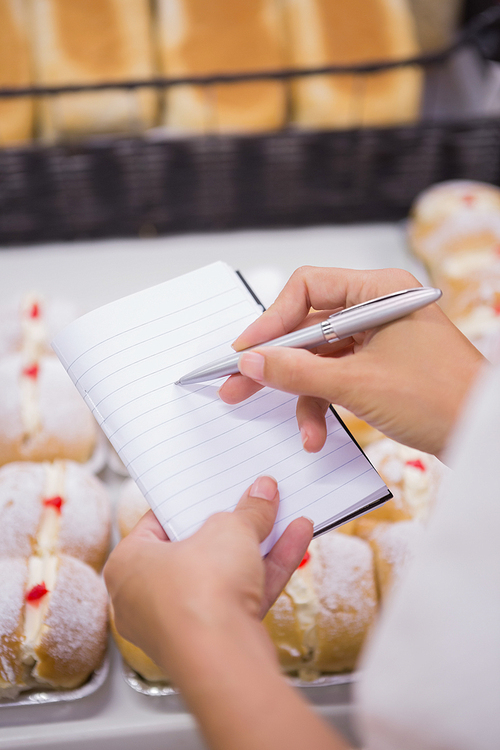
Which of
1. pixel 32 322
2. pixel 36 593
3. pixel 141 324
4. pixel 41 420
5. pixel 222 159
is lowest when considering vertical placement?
pixel 36 593

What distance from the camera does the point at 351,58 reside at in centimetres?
114

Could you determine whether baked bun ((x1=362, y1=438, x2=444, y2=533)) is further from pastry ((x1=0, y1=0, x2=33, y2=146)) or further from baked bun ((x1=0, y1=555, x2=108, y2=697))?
pastry ((x1=0, y1=0, x2=33, y2=146))

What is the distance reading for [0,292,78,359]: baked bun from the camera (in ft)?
3.19

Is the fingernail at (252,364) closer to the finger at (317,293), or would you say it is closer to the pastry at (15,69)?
the finger at (317,293)

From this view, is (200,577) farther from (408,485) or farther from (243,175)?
(243,175)

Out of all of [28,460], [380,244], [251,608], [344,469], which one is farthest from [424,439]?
[380,244]

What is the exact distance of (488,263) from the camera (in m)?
1.05

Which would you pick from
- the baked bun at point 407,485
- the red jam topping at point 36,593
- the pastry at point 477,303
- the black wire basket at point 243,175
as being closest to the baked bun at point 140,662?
the red jam topping at point 36,593

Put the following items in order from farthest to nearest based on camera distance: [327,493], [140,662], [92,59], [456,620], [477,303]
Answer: [92,59] → [477,303] → [140,662] → [327,493] → [456,620]

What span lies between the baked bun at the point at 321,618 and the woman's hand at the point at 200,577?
23 centimetres

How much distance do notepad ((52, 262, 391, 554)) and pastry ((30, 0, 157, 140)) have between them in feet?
2.35

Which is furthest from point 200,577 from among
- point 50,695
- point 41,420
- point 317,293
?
point 41,420

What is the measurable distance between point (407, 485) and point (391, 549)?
0.32 ft

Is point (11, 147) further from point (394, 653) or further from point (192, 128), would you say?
point (394, 653)
